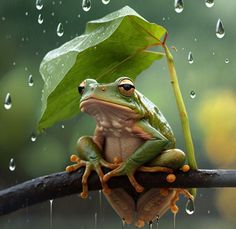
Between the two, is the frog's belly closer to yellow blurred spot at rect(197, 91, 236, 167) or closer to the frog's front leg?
the frog's front leg

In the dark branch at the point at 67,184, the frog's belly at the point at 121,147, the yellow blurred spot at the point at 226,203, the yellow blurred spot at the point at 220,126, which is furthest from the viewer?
the yellow blurred spot at the point at 226,203

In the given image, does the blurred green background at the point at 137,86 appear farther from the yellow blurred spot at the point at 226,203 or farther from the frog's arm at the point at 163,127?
the frog's arm at the point at 163,127

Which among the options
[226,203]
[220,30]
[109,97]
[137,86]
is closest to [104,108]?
[109,97]

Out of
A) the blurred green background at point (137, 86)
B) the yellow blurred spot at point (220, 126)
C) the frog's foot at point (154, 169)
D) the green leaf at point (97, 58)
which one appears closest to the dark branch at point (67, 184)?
the frog's foot at point (154, 169)

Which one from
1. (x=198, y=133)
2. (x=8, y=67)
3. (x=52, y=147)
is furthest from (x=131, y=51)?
(x=8, y=67)

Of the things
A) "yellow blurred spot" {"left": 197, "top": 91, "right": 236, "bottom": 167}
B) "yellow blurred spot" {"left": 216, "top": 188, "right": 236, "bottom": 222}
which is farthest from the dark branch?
"yellow blurred spot" {"left": 216, "top": 188, "right": 236, "bottom": 222}

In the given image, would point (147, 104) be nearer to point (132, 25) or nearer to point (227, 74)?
point (132, 25)

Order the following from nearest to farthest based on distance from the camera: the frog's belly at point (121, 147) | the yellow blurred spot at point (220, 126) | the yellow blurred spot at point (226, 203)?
the frog's belly at point (121, 147), the yellow blurred spot at point (220, 126), the yellow blurred spot at point (226, 203)

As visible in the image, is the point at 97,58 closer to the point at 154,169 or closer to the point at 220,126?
the point at 154,169
